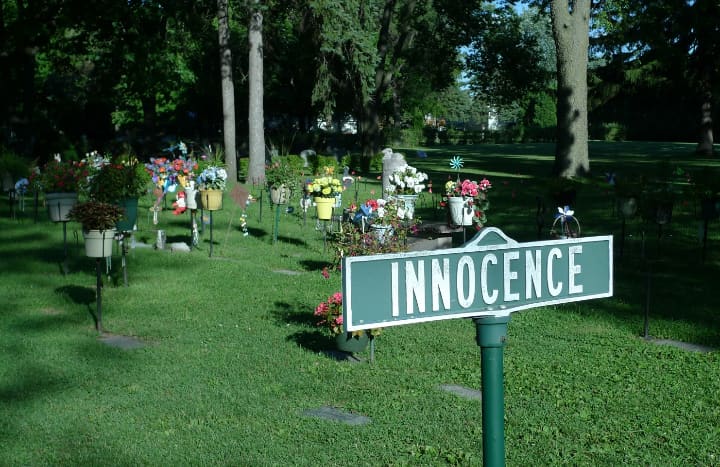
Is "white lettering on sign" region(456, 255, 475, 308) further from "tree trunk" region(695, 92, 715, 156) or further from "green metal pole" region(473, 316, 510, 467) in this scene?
"tree trunk" region(695, 92, 715, 156)

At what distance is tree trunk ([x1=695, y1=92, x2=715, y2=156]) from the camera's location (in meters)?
40.8

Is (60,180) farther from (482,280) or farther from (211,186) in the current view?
(482,280)

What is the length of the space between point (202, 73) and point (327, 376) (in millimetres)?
35194

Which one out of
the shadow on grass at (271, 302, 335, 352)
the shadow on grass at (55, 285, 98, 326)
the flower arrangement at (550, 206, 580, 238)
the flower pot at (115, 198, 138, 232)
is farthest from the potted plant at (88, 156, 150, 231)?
the flower arrangement at (550, 206, 580, 238)

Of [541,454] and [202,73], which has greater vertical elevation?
[202,73]

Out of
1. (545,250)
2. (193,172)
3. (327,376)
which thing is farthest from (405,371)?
(193,172)

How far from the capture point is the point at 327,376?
7.76m

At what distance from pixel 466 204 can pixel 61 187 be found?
6714mm

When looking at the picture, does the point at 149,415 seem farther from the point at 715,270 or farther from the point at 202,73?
the point at 202,73

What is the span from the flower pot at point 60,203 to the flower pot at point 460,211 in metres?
6.19

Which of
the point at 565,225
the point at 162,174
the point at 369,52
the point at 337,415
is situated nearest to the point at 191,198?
the point at 162,174

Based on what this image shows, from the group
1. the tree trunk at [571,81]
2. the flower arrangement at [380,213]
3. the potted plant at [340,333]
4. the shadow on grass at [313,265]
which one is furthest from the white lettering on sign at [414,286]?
the tree trunk at [571,81]

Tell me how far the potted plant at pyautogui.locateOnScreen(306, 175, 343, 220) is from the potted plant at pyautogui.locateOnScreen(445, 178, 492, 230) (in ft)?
6.57

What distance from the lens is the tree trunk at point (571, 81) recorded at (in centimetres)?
2589
